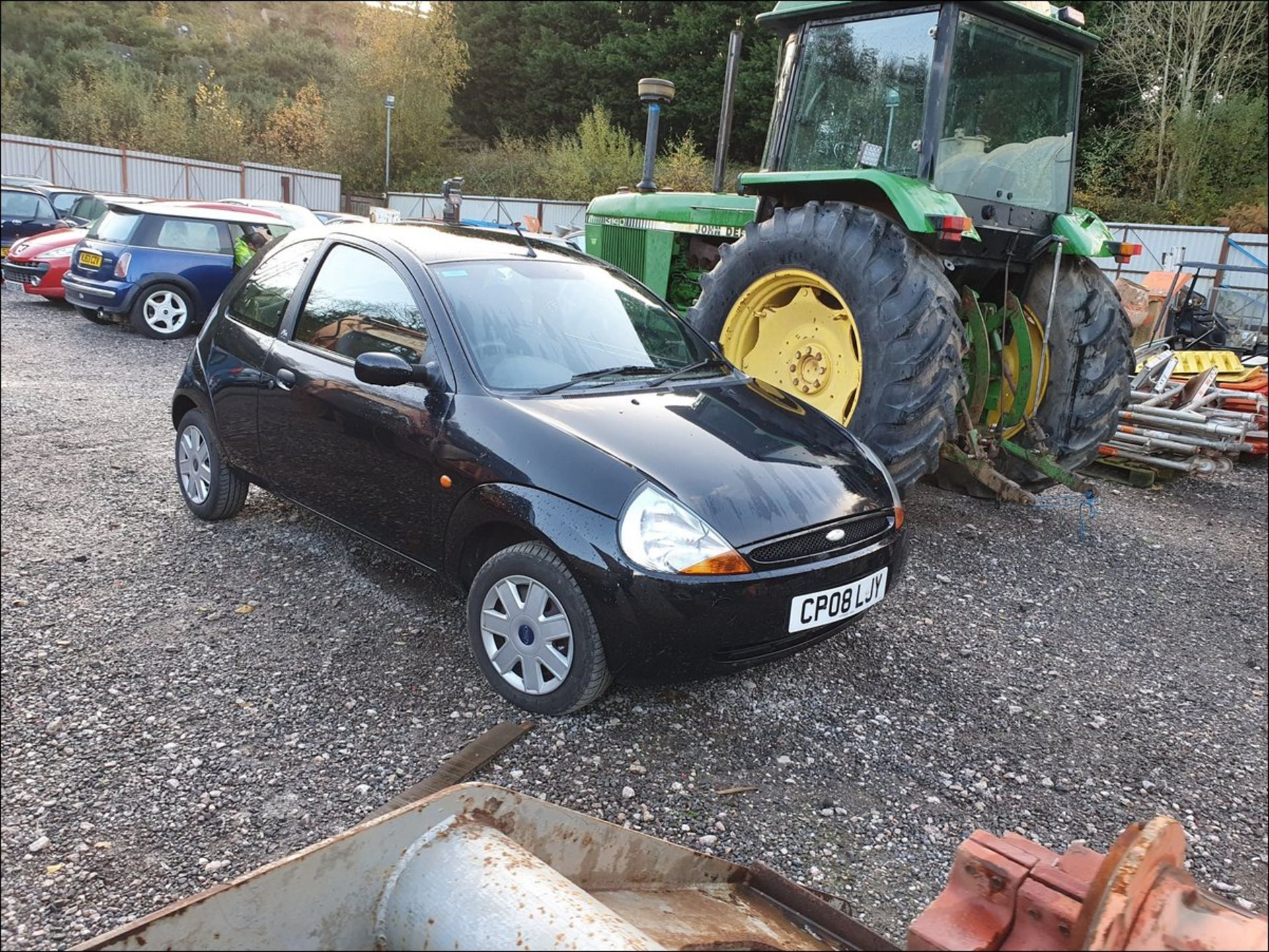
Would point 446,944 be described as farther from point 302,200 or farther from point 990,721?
point 302,200

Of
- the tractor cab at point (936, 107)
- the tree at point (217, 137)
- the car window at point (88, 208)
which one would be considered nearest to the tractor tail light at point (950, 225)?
the tractor cab at point (936, 107)

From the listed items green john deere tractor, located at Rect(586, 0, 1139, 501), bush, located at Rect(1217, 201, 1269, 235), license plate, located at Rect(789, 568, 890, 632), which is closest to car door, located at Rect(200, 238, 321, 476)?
green john deere tractor, located at Rect(586, 0, 1139, 501)

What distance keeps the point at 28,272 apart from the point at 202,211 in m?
3.11

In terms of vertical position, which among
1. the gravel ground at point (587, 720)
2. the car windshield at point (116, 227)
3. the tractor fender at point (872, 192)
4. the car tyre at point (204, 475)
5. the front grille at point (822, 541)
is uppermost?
the tractor fender at point (872, 192)

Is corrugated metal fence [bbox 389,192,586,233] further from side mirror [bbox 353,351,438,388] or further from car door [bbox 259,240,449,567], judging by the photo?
side mirror [bbox 353,351,438,388]

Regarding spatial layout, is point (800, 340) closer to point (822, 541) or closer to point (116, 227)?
point (822, 541)

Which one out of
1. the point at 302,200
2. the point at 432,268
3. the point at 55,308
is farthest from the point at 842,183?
the point at 302,200

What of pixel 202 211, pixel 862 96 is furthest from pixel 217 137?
pixel 862 96

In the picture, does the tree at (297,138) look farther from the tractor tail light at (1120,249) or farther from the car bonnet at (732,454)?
the car bonnet at (732,454)

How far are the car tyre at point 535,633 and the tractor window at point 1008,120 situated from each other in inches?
135

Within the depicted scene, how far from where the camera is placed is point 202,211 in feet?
37.8

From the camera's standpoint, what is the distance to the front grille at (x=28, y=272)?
41.3 ft

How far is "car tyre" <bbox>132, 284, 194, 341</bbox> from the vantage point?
36.2 feet

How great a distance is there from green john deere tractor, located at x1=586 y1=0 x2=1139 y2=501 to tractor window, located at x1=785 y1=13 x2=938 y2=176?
1 cm
